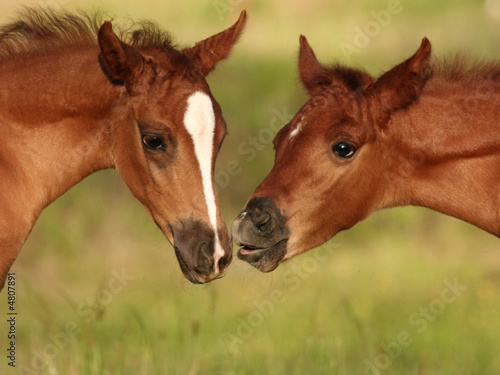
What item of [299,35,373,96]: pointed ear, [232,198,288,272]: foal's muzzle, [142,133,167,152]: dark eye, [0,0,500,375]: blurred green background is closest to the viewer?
[142,133,167,152]: dark eye

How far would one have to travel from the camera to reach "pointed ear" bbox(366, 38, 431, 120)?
233 inches

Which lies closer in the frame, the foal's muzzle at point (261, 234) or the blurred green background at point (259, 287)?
the foal's muzzle at point (261, 234)

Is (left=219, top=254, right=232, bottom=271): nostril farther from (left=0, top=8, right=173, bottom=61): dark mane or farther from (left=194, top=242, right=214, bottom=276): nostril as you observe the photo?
(left=0, top=8, right=173, bottom=61): dark mane

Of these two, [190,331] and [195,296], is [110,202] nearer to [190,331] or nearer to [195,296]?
[195,296]

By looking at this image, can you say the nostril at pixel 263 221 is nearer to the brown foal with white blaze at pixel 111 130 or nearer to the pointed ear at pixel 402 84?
the brown foal with white blaze at pixel 111 130

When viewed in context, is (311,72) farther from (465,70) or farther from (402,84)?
(465,70)

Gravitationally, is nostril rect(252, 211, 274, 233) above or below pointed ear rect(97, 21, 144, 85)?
below

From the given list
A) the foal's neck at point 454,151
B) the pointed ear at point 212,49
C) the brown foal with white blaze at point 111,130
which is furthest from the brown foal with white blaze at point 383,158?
A: the pointed ear at point 212,49

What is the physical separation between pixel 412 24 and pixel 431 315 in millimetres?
6758

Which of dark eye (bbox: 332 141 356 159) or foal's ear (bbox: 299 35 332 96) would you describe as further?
foal's ear (bbox: 299 35 332 96)

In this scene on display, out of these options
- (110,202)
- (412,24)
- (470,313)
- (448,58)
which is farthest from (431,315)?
(412,24)

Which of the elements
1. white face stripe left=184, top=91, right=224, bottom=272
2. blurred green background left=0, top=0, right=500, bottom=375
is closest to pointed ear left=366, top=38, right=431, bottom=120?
blurred green background left=0, top=0, right=500, bottom=375

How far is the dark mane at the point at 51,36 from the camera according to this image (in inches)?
244

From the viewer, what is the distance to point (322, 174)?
6266 millimetres
